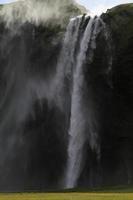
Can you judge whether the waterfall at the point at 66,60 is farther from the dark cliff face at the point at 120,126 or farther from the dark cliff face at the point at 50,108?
the dark cliff face at the point at 120,126

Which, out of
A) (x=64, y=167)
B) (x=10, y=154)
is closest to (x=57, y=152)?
(x=64, y=167)

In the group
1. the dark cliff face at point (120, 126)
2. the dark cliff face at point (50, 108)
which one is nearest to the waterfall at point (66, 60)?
→ the dark cliff face at point (50, 108)

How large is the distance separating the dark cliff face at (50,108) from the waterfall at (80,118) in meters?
0.90

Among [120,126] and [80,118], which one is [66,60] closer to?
[80,118]

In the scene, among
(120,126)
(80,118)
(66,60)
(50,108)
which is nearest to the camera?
(120,126)

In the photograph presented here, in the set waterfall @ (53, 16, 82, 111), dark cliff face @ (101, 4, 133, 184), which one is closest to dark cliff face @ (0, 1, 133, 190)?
dark cliff face @ (101, 4, 133, 184)

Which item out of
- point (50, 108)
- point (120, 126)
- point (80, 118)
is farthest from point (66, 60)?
point (120, 126)

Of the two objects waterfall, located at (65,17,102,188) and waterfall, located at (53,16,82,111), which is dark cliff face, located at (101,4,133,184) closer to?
waterfall, located at (65,17,102,188)

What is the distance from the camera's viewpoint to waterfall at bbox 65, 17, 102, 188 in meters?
70.6

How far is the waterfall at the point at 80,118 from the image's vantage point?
70562 mm

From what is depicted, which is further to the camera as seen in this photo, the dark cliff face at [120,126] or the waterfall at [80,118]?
the waterfall at [80,118]

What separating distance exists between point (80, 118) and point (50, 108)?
214 inches

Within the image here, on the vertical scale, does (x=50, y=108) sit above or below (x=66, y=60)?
below

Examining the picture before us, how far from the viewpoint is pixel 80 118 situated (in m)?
73.4
